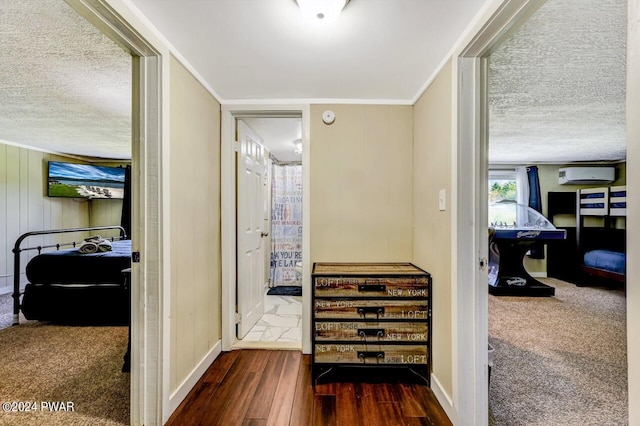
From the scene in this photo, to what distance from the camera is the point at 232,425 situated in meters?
1.56

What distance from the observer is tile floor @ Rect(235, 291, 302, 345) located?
2607mm

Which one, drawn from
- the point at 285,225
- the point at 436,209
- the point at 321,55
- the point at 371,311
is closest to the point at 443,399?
the point at 371,311

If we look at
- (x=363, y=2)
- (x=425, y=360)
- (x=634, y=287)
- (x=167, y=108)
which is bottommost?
(x=425, y=360)

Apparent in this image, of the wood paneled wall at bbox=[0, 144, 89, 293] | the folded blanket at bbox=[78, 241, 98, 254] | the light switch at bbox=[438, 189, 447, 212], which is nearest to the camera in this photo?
the light switch at bbox=[438, 189, 447, 212]

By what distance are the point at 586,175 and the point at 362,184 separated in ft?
16.9

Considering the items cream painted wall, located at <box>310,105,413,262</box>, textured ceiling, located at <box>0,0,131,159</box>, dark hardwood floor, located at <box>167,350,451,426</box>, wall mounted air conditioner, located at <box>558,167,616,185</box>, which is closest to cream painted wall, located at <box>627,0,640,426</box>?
dark hardwood floor, located at <box>167,350,451,426</box>

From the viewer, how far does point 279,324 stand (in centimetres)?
296

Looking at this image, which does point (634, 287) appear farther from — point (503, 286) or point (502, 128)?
→ point (503, 286)

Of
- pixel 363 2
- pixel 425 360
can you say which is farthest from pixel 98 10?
pixel 425 360

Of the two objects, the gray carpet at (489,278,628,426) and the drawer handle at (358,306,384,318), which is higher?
the drawer handle at (358,306,384,318)

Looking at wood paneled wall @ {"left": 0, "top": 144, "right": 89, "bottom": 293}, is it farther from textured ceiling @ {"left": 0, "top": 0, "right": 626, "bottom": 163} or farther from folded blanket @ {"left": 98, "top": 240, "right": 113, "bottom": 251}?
folded blanket @ {"left": 98, "top": 240, "right": 113, "bottom": 251}

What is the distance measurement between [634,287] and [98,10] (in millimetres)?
1980

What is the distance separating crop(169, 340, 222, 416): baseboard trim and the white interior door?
1.03ft

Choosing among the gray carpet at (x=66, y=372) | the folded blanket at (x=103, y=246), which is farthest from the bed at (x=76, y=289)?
the folded blanket at (x=103, y=246)
